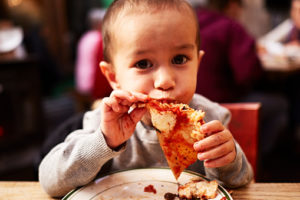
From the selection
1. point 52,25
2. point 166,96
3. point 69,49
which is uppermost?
point 166,96

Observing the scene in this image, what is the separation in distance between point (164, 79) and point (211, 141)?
0.80ft

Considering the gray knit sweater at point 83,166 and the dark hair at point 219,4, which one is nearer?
the gray knit sweater at point 83,166

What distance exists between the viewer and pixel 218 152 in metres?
0.94

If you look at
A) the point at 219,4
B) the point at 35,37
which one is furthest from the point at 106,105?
the point at 35,37

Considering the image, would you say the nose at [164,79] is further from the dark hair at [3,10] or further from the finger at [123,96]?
the dark hair at [3,10]

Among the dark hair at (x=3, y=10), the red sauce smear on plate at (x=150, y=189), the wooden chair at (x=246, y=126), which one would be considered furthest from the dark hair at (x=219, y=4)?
the dark hair at (x=3, y=10)

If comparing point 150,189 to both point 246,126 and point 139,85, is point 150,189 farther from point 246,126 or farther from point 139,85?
point 246,126

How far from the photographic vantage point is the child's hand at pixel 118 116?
3.27 ft

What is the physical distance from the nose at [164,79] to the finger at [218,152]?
240mm

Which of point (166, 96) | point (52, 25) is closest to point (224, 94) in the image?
point (166, 96)

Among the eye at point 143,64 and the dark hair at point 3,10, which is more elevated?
the eye at point 143,64

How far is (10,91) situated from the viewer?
12.6ft

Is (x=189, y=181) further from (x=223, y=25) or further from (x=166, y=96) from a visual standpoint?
(x=223, y=25)

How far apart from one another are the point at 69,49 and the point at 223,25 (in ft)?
15.2
